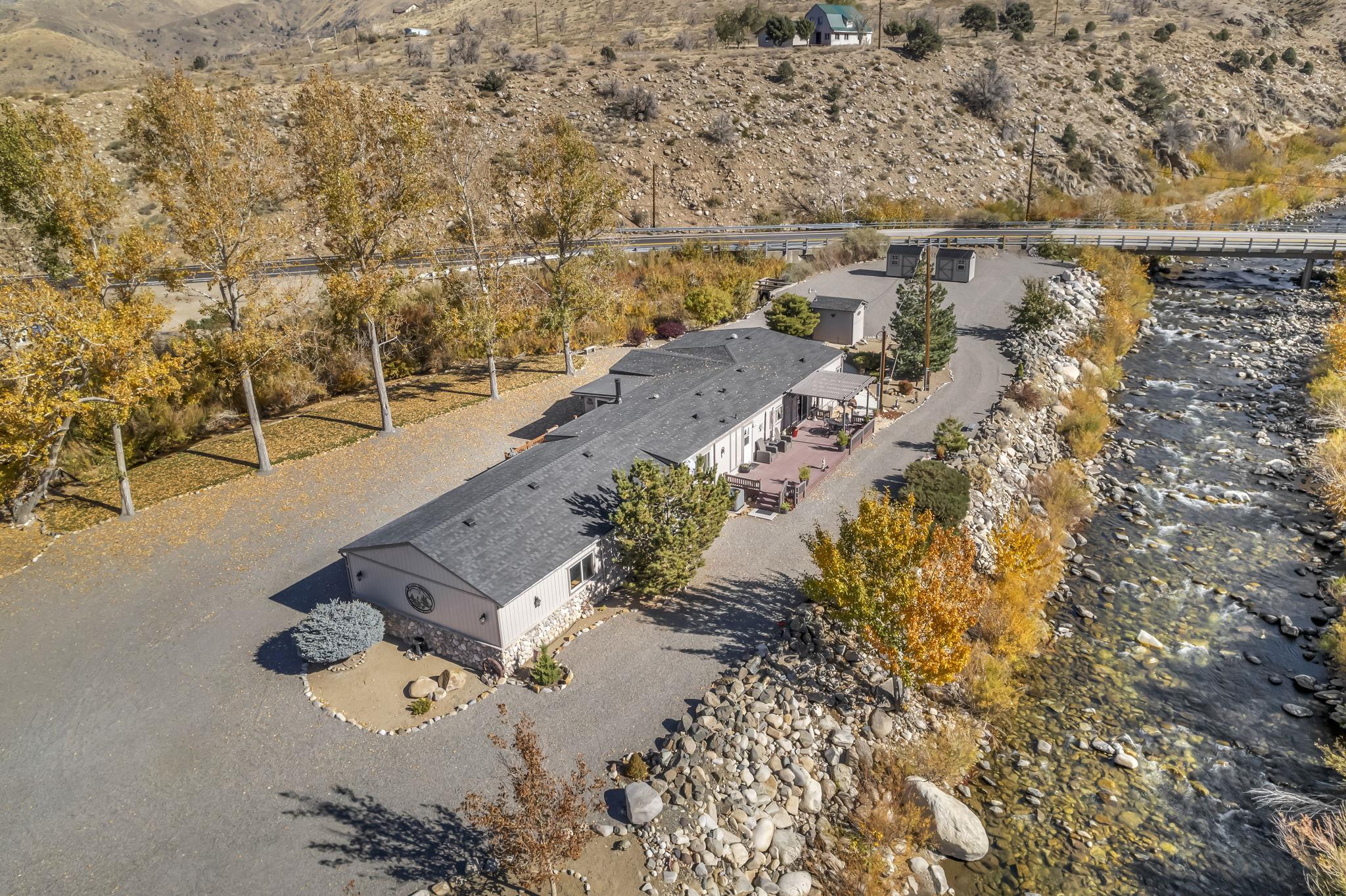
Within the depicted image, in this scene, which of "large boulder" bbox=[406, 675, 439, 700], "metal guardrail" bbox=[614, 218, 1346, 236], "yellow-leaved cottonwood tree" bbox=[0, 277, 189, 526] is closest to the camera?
"large boulder" bbox=[406, 675, 439, 700]

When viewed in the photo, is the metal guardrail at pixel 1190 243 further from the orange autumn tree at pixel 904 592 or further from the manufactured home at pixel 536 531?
the orange autumn tree at pixel 904 592

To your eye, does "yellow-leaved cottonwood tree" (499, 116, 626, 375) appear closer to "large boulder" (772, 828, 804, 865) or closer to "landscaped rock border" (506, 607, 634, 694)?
"landscaped rock border" (506, 607, 634, 694)

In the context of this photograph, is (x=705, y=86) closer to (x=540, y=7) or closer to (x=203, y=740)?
(x=540, y=7)

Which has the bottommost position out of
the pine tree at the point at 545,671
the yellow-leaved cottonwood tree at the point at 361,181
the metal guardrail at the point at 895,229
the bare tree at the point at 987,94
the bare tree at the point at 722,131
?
the pine tree at the point at 545,671

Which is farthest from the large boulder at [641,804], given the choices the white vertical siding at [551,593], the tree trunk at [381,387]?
the tree trunk at [381,387]

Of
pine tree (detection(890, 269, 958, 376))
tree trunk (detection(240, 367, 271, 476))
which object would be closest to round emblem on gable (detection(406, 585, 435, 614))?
tree trunk (detection(240, 367, 271, 476))

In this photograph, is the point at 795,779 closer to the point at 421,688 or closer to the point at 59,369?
the point at 421,688
